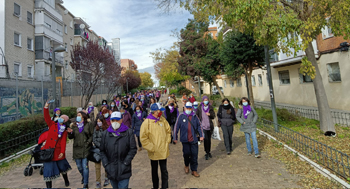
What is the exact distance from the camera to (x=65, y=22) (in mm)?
31125

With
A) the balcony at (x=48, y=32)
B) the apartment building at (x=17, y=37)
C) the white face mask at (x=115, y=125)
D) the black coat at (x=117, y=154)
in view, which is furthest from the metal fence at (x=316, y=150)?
the balcony at (x=48, y=32)

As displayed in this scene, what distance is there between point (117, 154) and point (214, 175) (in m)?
2.78

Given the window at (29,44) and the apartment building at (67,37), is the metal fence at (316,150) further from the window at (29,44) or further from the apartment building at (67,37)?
the apartment building at (67,37)

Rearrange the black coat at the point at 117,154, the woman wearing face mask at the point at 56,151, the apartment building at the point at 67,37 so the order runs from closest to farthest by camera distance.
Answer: the black coat at the point at 117,154
the woman wearing face mask at the point at 56,151
the apartment building at the point at 67,37

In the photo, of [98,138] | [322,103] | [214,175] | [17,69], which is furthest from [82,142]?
[17,69]

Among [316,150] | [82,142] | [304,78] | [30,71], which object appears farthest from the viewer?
[30,71]

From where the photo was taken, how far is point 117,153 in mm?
3248

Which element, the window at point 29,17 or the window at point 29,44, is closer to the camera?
the window at point 29,17

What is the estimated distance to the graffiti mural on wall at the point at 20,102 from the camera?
984cm

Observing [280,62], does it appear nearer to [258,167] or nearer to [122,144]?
[258,167]

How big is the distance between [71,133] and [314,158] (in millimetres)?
6082

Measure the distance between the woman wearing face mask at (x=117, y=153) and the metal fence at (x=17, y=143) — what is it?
5.93 m

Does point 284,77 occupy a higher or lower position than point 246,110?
higher

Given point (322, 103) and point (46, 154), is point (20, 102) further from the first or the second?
point (322, 103)
